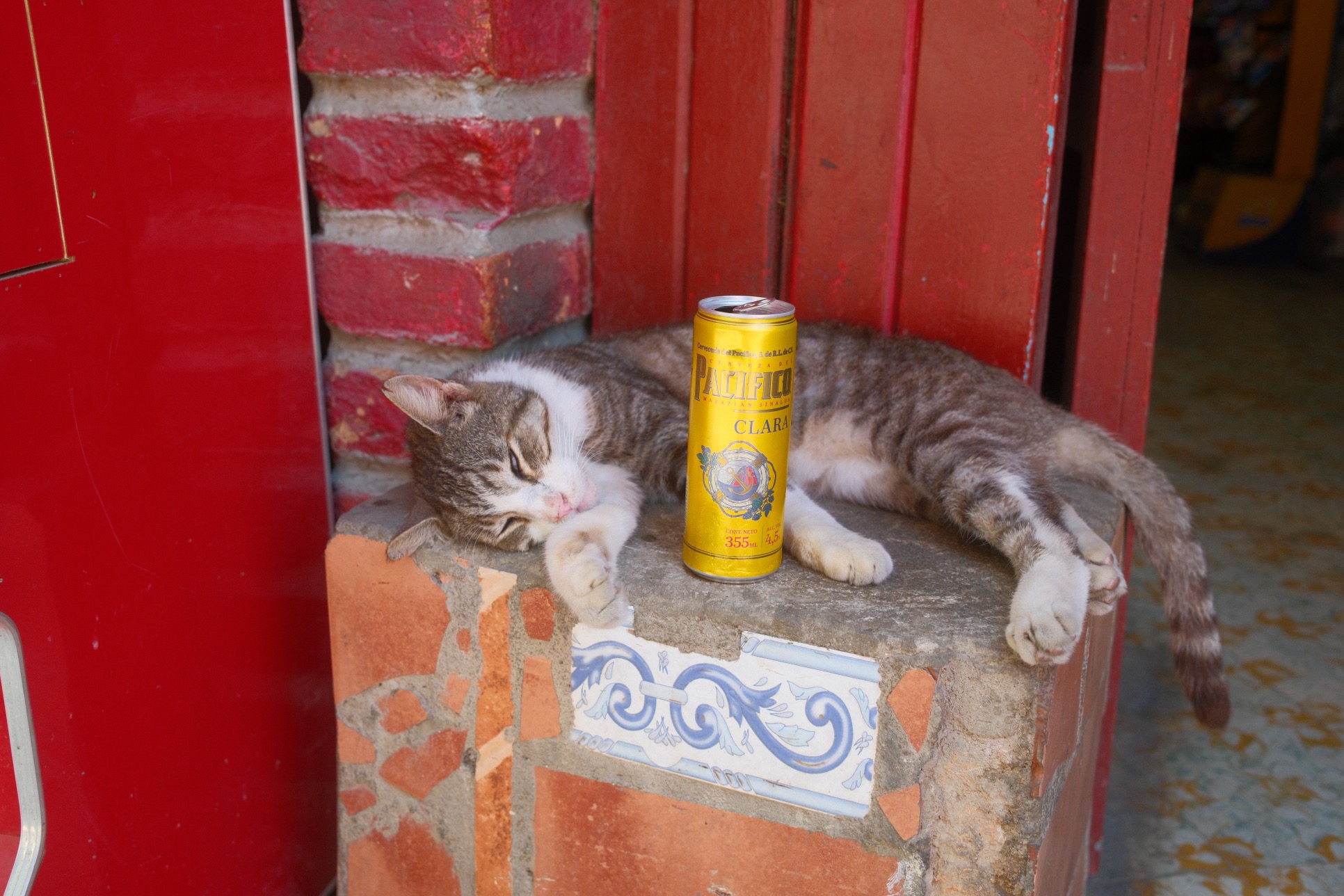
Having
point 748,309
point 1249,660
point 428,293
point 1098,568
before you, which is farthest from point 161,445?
point 1249,660

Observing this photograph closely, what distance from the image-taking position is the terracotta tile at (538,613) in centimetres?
139

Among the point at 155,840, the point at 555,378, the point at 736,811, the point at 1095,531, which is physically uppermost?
the point at 555,378

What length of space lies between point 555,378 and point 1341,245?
7449 mm

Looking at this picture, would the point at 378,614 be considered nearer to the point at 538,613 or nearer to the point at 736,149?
the point at 538,613

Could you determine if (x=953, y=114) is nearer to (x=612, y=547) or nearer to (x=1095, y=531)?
(x=1095, y=531)

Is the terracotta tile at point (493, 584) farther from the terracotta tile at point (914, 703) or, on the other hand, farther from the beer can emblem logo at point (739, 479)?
the terracotta tile at point (914, 703)

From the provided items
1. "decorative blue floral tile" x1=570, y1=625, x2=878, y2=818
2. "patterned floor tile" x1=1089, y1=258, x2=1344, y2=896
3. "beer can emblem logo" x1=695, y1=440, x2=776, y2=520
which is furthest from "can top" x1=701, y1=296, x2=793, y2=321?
"patterned floor tile" x1=1089, y1=258, x2=1344, y2=896

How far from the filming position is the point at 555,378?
1729 mm

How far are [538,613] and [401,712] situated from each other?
31 cm

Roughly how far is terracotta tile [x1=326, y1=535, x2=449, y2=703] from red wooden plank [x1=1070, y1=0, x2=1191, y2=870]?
118 cm

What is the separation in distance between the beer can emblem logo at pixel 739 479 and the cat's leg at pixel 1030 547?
32 cm

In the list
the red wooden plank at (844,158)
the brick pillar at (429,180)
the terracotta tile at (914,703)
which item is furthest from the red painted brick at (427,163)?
the terracotta tile at (914,703)

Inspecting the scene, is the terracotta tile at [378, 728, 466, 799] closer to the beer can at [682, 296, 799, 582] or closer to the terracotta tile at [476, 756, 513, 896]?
the terracotta tile at [476, 756, 513, 896]

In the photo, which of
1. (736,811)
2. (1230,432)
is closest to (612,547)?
(736,811)
